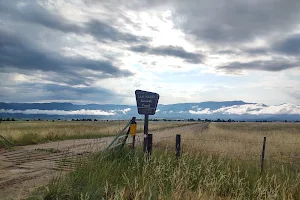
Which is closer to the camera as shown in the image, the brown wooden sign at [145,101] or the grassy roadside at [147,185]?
the grassy roadside at [147,185]

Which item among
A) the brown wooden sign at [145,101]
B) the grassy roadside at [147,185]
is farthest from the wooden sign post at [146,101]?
the grassy roadside at [147,185]

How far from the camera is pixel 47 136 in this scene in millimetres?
21844

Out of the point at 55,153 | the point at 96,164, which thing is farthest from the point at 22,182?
the point at 55,153

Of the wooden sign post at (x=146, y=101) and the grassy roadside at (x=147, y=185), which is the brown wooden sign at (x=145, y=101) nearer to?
the wooden sign post at (x=146, y=101)

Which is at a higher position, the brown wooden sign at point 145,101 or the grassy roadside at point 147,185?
the brown wooden sign at point 145,101

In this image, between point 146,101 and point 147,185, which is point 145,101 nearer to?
point 146,101

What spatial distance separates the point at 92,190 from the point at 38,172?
4401 mm

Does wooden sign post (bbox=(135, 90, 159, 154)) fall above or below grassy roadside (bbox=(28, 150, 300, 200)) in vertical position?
above

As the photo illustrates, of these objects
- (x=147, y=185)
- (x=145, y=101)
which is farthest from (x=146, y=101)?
(x=147, y=185)

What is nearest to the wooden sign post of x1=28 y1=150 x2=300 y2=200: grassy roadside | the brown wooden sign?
the brown wooden sign

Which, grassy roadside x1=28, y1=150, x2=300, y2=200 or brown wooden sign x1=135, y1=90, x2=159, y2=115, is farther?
brown wooden sign x1=135, y1=90, x2=159, y2=115

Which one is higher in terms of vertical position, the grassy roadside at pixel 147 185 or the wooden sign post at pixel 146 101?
the wooden sign post at pixel 146 101

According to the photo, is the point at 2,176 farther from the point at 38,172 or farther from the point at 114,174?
the point at 114,174

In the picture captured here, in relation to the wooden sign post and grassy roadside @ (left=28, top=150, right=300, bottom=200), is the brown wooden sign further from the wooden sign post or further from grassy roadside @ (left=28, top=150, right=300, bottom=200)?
grassy roadside @ (left=28, top=150, right=300, bottom=200)
